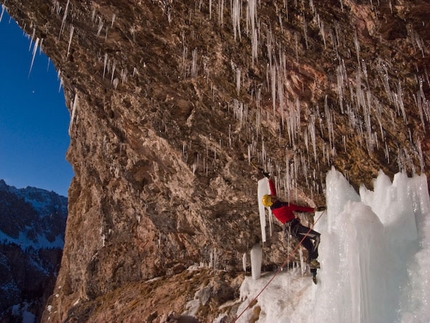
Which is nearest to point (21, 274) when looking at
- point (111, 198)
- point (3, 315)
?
point (3, 315)

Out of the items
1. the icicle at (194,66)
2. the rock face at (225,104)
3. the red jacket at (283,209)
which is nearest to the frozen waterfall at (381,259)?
the rock face at (225,104)

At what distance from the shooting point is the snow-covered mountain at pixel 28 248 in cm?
5362

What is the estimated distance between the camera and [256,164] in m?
7.58

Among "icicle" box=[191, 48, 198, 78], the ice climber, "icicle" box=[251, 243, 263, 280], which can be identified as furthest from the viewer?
"icicle" box=[251, 243, 263, 280]

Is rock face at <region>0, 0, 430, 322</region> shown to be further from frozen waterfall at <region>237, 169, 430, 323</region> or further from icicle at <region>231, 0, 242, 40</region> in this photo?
frozen waterfall at <region>237, 169, 430, 323</region>

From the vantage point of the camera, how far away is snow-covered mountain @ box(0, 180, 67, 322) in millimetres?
53625

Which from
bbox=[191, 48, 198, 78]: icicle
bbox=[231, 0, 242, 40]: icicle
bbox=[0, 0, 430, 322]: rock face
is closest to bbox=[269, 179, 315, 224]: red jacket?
bbox=[0, 0, 430, 322]: rock face

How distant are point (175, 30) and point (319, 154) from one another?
348 cm

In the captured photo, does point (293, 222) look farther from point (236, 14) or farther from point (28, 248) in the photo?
point (28, 248)

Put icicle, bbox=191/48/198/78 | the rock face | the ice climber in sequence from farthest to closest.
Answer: the ice climber < icicle, bbox=191/48/198/78 < the rock face

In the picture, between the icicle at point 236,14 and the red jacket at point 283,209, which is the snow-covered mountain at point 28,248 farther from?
the icicle at point 236,14

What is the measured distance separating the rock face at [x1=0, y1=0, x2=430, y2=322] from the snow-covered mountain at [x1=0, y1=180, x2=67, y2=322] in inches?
1687

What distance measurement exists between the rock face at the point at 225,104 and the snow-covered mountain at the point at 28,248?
4286cm

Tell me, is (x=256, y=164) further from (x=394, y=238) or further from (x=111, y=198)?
(x=111, y=198)
